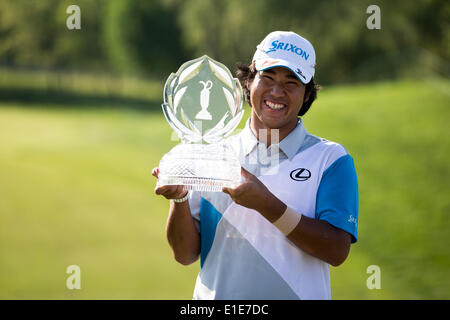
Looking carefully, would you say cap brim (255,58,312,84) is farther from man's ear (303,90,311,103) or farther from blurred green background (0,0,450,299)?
blurred green background (0,0,450,299)

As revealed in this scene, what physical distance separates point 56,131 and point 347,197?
17.6 metres

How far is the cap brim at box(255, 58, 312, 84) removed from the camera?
1.72 m

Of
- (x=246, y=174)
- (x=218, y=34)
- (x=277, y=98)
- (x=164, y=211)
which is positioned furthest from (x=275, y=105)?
(x=218, y=34)

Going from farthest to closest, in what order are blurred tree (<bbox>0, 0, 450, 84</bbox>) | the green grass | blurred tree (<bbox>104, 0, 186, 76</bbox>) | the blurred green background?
blurred tree (<bbox>104, 0, 186, 76</bbox>)
blurred tree (<bbox>0, 0, 450, 84</bbox>)
the blurred green background
the green grass

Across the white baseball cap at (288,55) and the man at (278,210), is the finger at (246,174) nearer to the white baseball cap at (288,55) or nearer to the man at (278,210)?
the man at (278,210)

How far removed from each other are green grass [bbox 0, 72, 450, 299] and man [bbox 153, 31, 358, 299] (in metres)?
4.44

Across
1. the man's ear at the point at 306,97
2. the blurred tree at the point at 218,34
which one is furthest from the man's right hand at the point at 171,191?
the blurred tree at the point at 218,34

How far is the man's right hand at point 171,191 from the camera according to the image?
1.67 meters

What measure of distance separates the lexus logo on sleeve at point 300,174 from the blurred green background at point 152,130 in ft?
2.06

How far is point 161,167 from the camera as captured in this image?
1.72 metres

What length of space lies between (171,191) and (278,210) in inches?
12.9

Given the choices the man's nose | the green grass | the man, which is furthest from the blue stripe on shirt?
the green grass

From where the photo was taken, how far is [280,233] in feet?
5.53

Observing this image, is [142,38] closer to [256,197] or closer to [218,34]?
[218,34]
